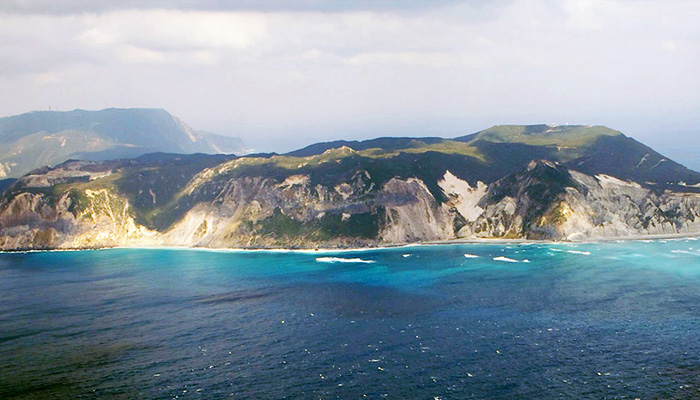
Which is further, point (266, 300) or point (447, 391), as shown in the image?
point (266, 300)

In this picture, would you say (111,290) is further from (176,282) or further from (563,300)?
(563,300)

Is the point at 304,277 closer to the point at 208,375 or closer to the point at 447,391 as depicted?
the point at 208,375

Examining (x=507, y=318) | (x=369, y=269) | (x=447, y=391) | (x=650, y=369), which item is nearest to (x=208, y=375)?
(x=447, y=391)

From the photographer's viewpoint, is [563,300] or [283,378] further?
[563,300]

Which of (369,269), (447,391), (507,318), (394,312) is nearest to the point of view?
(447,391)

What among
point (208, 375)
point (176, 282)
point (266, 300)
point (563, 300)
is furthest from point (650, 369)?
point (176, 282)

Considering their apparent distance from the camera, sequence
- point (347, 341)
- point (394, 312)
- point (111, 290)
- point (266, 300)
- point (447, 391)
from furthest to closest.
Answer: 1. point (111, 290)
2. point (266, 300)
3. point (394, 312)
4. point (347, 341)
5. point (447, 391)
